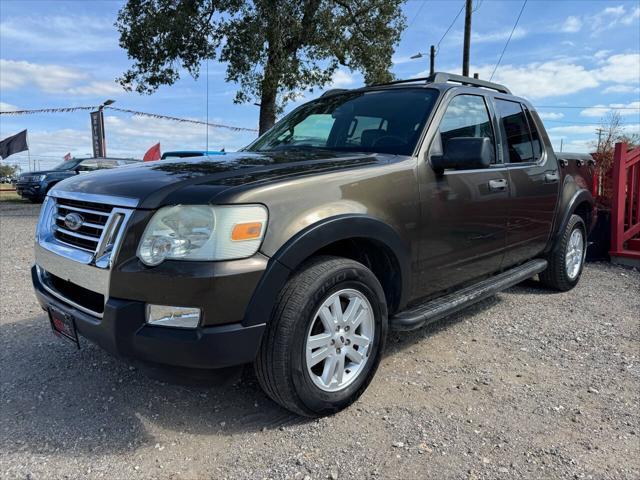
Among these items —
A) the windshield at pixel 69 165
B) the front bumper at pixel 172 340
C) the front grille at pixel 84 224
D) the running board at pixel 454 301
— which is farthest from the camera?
the windshield at pixel 69 165

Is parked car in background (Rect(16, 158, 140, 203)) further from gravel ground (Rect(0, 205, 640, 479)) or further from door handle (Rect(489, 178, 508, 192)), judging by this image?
door handle (Rect(489, 178, 508, 192))

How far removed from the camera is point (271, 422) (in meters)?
2.63

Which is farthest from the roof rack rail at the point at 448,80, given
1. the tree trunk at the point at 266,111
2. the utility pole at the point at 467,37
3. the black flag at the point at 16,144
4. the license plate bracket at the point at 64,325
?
the black flag at the point at 16,144

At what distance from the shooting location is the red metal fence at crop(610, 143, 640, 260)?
649 centimetres

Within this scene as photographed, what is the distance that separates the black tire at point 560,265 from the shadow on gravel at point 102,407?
3.36 metres

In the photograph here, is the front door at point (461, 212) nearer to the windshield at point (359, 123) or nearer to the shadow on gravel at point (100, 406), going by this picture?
the windshield at point (359, 123)

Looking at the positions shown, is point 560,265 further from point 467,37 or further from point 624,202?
point 467,37

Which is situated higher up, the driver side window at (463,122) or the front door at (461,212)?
the driver side window at (463,122)

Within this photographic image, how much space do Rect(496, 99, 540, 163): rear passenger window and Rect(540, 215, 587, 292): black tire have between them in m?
1.05

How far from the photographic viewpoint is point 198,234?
7.16 feet

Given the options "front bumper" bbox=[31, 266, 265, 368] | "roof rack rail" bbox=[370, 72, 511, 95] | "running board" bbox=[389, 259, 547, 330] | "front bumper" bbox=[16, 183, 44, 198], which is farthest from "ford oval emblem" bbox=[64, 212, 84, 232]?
"front bumper" bbox=[16, 183, 44, 198]

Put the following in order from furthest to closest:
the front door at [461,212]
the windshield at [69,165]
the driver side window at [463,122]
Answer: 1. the windshield at [69,165]
2. the driver side window at [463,122]
3. the front door at [461,212]

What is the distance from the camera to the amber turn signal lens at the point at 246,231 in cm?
220

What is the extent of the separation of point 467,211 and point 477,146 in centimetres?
56
